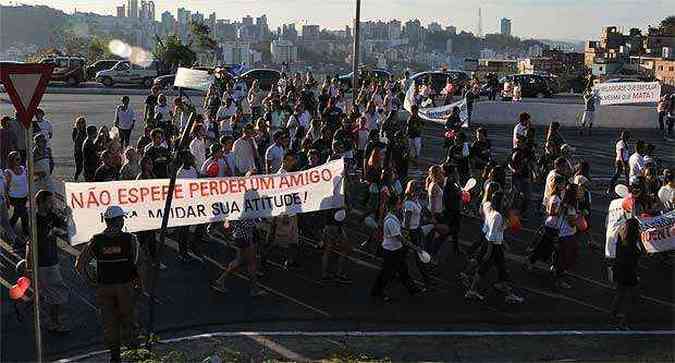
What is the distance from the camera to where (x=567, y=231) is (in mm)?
11219

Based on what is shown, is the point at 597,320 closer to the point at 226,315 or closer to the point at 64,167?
the point at 226,315

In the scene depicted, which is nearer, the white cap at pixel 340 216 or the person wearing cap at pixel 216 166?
the white cap at pixel 340 216

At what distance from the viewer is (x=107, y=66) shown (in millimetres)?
50062

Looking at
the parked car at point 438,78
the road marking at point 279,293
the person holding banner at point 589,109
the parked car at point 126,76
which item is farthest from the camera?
the parked car at point 126,76

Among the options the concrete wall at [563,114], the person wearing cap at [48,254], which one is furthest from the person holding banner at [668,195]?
the concrete wall at [563,114]

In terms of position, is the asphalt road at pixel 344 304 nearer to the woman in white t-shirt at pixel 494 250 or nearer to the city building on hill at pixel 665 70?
the woman in white t-shirt at pixel 494 250

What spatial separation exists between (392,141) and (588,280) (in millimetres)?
5528

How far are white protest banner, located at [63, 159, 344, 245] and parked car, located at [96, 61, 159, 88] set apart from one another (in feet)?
116

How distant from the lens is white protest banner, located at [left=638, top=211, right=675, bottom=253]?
11.8 meters

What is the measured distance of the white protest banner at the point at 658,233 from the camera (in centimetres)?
1181

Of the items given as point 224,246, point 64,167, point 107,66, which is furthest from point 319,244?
point 107,66

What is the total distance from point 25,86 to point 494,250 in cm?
595

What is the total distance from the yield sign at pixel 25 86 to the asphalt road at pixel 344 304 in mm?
2807

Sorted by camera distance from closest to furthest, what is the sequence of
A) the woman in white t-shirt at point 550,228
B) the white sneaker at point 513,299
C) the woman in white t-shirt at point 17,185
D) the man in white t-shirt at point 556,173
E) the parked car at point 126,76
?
the white sneaker at point 513,299
the woman in white t-shirt at point 550,228
the woman in white t-shirt at point 17,185
the man in white t-shirt at point 556,173
the parked car at point 126,76
